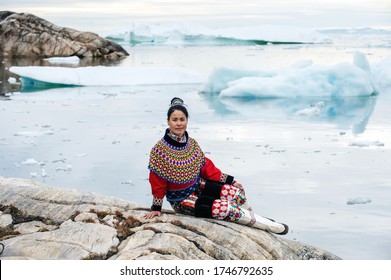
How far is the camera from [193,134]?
27.5 feet

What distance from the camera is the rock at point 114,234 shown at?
3.25 meters

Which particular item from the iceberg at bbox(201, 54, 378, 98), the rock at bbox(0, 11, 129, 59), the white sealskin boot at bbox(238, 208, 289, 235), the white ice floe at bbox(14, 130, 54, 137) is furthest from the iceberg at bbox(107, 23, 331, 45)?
the white sealskin boot at bbox(238, 208, 289, 235)

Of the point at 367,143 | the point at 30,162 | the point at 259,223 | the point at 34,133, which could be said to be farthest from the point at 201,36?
the point at 259,223

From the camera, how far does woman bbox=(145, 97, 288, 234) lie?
11.4 ft

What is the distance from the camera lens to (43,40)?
25.1 meters

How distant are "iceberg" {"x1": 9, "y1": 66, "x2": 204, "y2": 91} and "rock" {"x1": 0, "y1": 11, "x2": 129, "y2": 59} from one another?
375 inches

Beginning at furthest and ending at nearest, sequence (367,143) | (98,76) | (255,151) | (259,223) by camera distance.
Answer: (98,76), (367,143), (255,151), (259,223)

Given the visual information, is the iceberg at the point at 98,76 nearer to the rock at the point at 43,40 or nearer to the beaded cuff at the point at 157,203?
the rock at the point at 43,40

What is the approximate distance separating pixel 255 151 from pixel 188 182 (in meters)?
3.89

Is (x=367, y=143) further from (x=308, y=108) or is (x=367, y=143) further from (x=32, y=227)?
(x=32, y=227)
